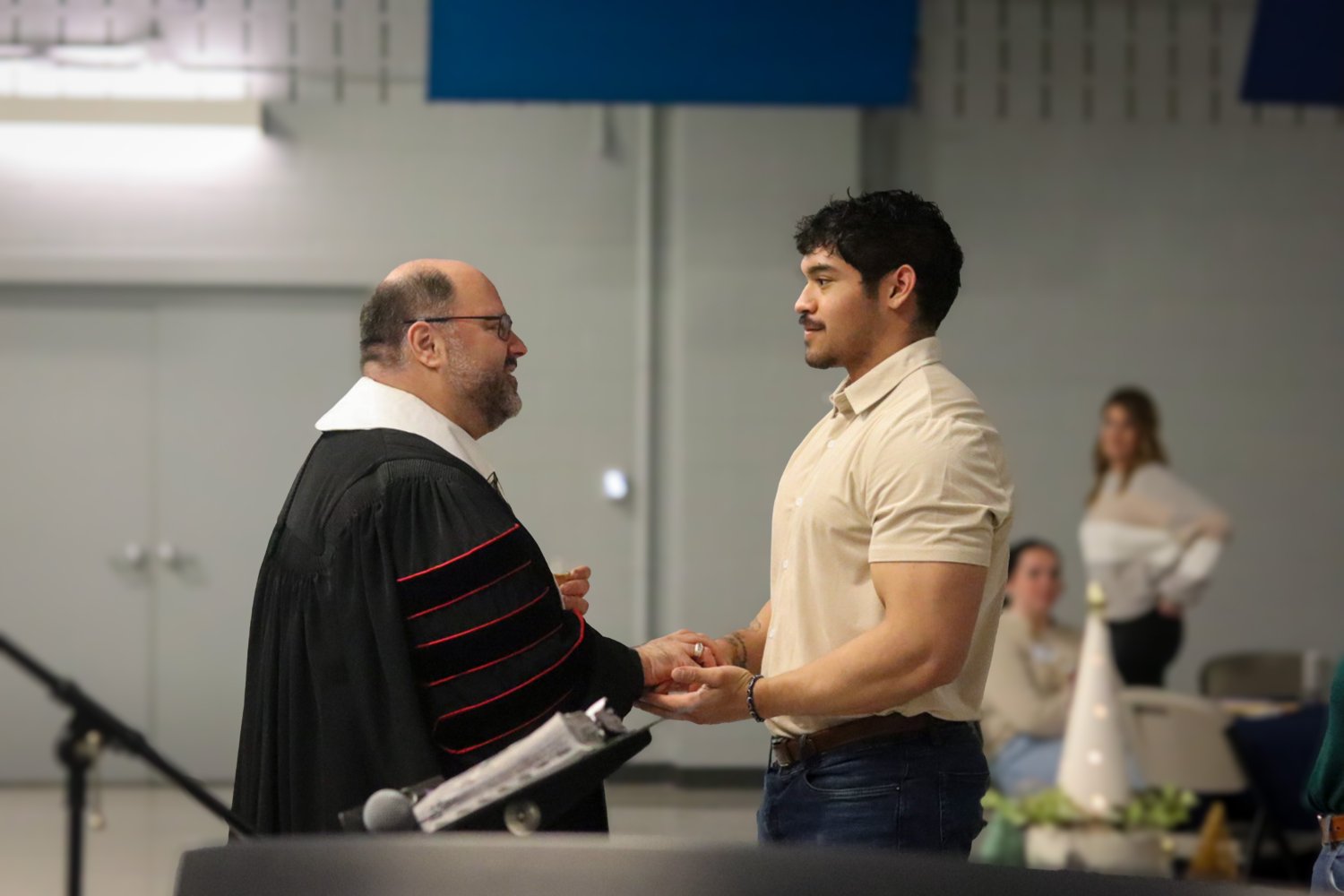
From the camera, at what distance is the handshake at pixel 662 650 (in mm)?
2410

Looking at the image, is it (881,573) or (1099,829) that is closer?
(881,573)

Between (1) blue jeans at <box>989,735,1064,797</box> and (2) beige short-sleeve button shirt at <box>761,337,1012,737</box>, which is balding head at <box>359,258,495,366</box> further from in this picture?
A: (1) blue jeans at <box>989,735,1064,797</box>

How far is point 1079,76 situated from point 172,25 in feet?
13.9

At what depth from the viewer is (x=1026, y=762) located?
5.05m

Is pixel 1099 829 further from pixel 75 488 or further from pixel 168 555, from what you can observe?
pixel 75 488

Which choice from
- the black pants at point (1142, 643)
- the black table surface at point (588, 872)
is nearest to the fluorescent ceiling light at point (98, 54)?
the black pants at point (1142, 643)

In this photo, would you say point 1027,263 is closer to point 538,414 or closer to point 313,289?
point 538,414

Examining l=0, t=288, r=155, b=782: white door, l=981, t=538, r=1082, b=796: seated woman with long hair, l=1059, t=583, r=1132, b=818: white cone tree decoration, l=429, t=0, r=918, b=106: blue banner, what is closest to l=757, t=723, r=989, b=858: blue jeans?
l=1059, t=583, r=1132, b=818: white cone tree decoration

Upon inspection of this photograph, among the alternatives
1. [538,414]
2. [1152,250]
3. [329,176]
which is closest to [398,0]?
[329,176]

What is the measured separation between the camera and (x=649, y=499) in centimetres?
730

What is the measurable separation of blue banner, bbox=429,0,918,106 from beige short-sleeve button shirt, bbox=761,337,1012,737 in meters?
4.28

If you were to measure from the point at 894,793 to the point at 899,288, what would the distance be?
71 cm

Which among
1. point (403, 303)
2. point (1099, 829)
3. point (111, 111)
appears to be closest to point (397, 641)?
point (403, 303)

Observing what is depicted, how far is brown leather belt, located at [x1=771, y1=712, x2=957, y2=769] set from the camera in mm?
2178
